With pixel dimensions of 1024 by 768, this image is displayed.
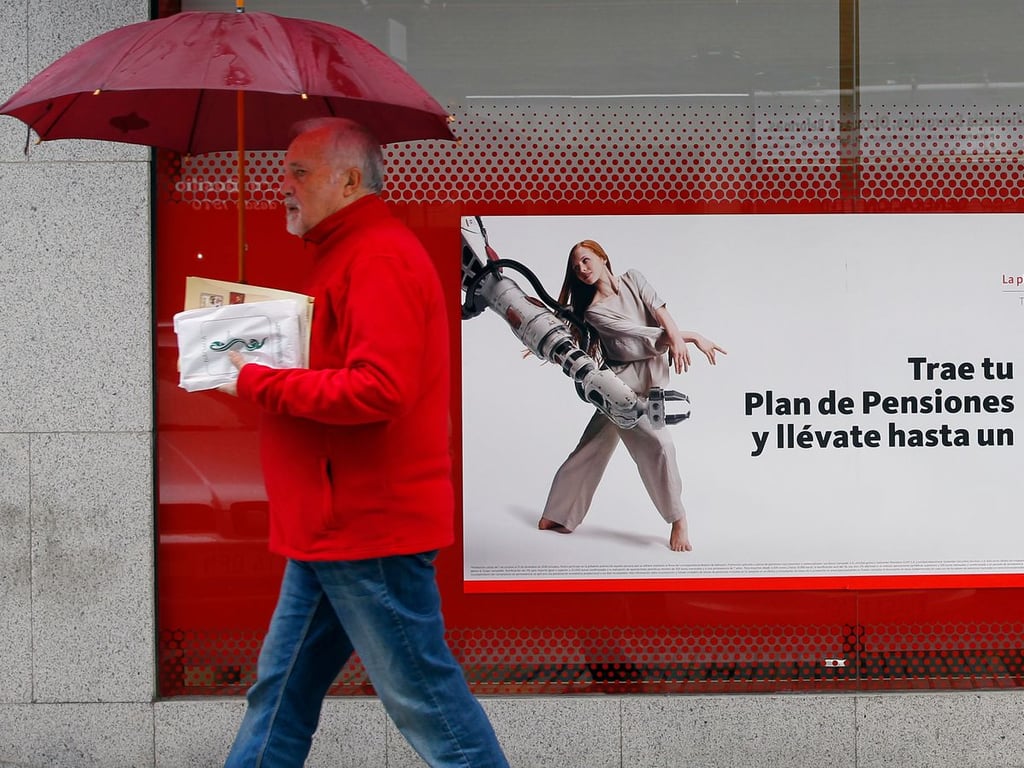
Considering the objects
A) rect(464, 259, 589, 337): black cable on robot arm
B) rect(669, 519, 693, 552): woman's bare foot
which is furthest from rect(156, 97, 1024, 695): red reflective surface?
rect(669, 519, 693, 552): woman's bare foot

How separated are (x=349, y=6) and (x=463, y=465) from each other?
185 cm

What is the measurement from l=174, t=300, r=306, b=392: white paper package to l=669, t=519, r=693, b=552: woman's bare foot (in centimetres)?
213

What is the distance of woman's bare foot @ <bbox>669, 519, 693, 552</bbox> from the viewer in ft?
15.7

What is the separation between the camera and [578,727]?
15.5 feet

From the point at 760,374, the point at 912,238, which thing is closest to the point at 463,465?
the point at 760,374

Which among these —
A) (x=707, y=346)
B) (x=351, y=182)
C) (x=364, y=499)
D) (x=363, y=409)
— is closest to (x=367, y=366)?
(x=363, y=409)

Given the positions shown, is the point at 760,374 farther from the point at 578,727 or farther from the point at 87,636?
the point at 87,636

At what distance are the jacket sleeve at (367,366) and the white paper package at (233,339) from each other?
9 cm

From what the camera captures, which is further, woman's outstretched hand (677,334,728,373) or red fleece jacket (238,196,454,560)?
woman's outstretched hand (677,334,728,373)

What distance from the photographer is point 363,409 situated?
2889mm

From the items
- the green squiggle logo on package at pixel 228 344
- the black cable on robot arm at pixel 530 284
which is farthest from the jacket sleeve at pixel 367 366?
the black cable on robot arm at pixel 530 284

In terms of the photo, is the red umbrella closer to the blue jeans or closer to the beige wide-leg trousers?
the blue jeans

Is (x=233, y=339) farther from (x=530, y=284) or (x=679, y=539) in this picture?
(x=679, y=539)

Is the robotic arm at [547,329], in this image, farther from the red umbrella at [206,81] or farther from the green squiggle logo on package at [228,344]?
the green squiggle logo on package at [228,344]
